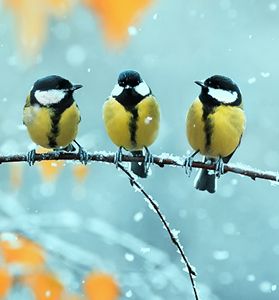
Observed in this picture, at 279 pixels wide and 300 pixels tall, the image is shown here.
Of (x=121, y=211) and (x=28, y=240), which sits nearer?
(x=28, y=240)

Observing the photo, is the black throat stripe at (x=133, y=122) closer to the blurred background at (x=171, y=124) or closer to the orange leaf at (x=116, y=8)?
the orange leaf at (x=116, y=8)

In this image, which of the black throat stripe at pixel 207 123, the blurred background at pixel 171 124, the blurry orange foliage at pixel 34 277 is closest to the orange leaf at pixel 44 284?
the blurry orange foliage at pixel 34 277

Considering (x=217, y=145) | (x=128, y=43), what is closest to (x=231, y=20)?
(x=128, y=43)

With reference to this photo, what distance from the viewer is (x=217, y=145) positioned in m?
0.95

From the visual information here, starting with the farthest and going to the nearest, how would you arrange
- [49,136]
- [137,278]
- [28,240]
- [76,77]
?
[76,77], [137,278], [28,240], [49,136]

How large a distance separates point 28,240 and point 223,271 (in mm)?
1731

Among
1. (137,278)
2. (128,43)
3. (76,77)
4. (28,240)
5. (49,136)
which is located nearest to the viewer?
(49,136)

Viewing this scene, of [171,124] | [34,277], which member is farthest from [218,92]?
[171,124]

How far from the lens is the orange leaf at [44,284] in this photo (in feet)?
4.52

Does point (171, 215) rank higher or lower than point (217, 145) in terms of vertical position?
higher

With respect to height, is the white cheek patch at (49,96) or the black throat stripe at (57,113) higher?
the white cheek patch at (49,96)

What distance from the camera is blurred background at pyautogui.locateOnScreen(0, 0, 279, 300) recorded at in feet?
8.72

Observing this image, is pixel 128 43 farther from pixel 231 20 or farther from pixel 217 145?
pixel 217 145

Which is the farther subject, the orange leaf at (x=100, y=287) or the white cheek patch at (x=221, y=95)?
the orange leaf at (x=100, y=287)
